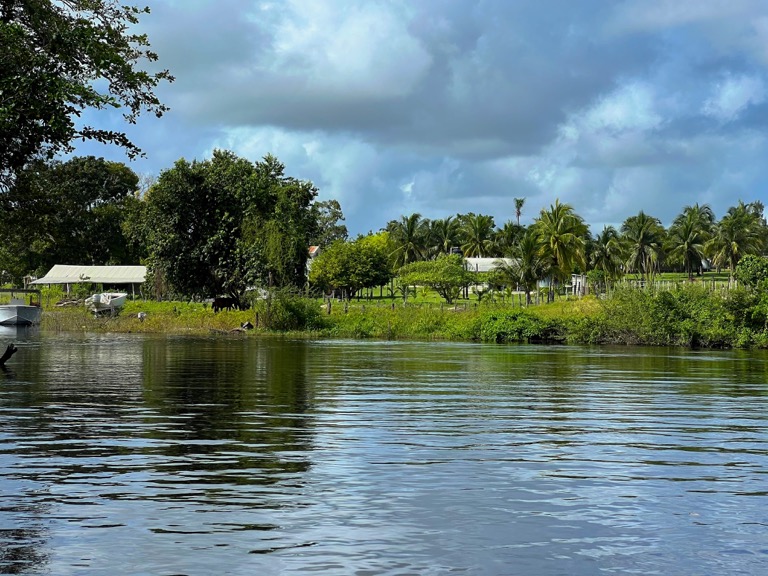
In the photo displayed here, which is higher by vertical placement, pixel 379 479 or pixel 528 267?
pixel 528 267

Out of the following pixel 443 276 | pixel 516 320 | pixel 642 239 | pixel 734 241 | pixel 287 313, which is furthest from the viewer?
pixel 642 239

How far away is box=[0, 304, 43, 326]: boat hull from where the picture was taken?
259 feet

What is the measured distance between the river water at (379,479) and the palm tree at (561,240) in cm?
6739

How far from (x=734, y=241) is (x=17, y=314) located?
93251 millimetres

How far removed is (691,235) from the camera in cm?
13862

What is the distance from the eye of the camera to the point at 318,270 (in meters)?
118

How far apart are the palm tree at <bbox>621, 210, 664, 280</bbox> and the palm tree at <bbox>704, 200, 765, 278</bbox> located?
8027 millimetres

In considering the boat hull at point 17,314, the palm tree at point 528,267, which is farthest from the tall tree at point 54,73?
the palm tree at point 528,267

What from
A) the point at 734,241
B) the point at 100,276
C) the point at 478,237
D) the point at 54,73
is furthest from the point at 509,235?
the point at 54,73

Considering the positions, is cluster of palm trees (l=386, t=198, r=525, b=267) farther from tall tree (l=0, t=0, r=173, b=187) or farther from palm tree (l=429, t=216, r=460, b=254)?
tall tree (l=0, t=0, r=173, b=187)

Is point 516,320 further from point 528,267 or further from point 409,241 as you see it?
point 409,241

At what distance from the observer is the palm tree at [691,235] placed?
454ft

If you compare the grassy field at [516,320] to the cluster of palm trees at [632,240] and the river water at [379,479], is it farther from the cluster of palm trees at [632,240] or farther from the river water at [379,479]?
the cluster of palm trees at [632,240]

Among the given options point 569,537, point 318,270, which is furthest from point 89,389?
point 318,270
